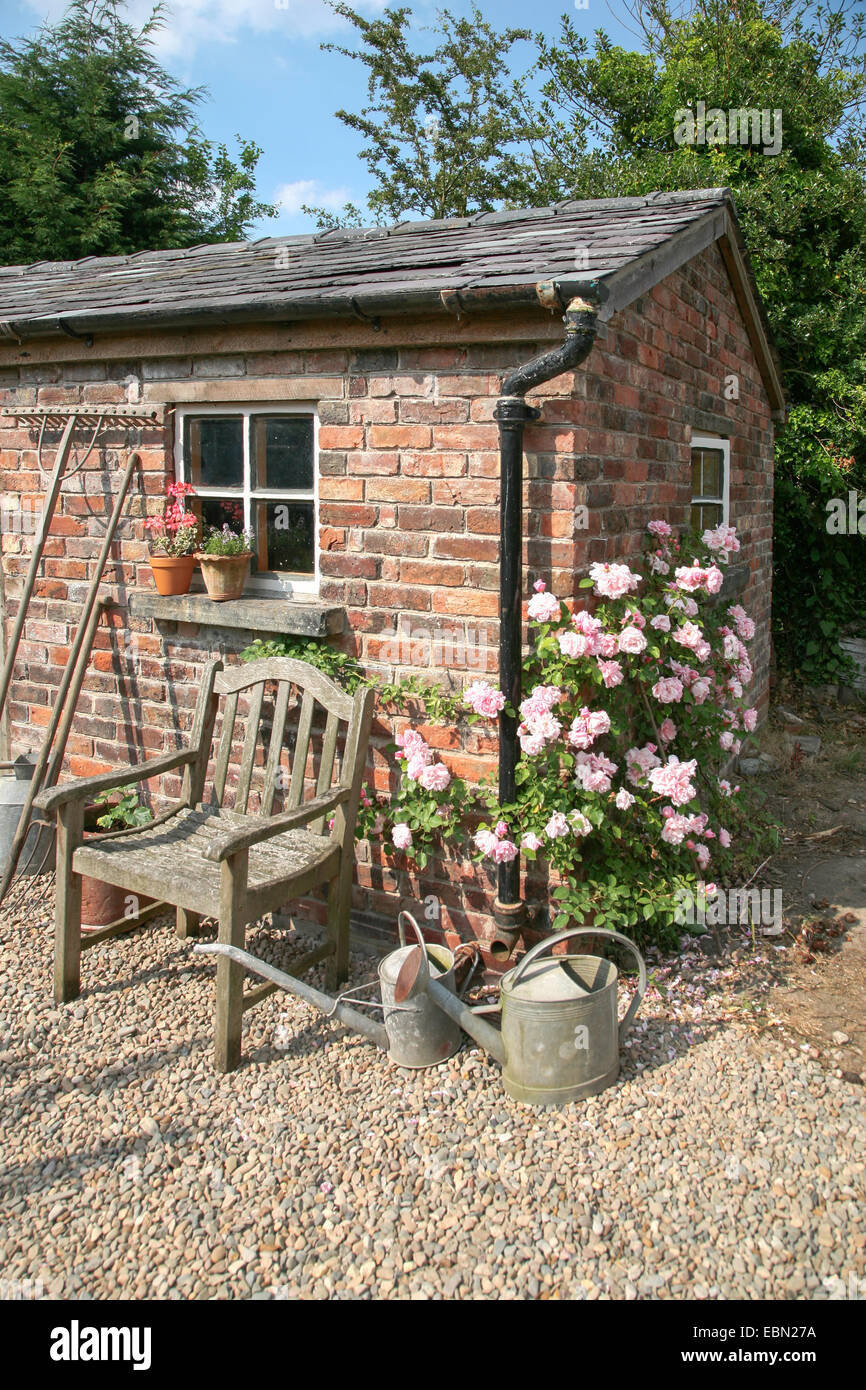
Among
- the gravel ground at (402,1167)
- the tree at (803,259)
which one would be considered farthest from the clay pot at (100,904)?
the tree at (803,259)

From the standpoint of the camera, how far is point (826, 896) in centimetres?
489

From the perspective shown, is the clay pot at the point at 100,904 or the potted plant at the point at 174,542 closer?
the clay pot at the point at 100,904

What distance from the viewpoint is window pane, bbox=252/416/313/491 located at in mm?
4309

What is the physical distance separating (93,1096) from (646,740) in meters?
2.60

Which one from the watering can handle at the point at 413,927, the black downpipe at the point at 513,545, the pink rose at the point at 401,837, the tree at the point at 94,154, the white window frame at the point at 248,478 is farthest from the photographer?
the tree at the point at 94,154

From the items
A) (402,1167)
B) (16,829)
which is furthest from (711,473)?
(402,1167)

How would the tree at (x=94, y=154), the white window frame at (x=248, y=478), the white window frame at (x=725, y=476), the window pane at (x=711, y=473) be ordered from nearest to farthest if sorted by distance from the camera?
1. the white window frame at (x=248, y=478)
2. the window pane at (x=711, y=473)
3. the white window frame at (x=725, y=476)
4. the tree at (x=94, y=154)

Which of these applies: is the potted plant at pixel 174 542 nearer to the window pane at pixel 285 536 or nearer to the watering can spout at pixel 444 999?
the window pane at pixel 285 536

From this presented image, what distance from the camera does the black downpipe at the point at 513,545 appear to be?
335 centimetres

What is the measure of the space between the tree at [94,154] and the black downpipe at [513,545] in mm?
14508

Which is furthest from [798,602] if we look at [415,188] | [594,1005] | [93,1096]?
[415,188]

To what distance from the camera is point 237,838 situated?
3271mm

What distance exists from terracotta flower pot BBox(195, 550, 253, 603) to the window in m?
2.62

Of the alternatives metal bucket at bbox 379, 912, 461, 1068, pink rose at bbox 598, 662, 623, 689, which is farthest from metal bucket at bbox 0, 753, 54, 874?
pink rose at bbox 598, 662, 623, 689
